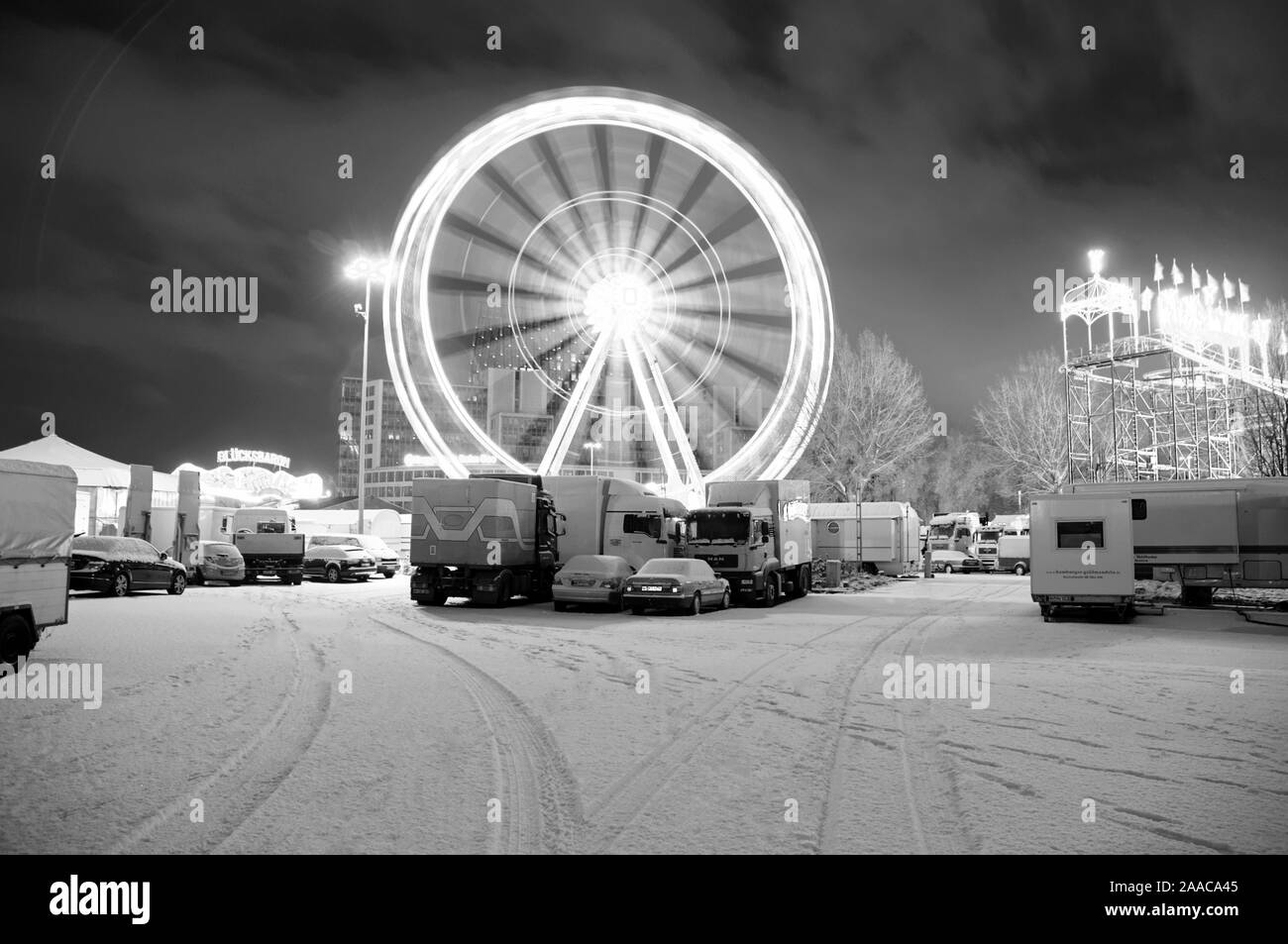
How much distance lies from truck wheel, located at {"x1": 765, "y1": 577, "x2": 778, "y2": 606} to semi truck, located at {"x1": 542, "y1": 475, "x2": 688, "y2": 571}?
225 centimetres

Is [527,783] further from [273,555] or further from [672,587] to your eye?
[273,555]

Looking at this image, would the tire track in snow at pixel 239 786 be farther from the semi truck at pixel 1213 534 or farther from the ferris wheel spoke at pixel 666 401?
the semi truck at pixel 1213 534

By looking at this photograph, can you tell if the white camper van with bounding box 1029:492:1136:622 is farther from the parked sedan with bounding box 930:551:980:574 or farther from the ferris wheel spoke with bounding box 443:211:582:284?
the parked sedan with bounding box 930:551:980:574

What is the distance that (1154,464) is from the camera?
1932 inches

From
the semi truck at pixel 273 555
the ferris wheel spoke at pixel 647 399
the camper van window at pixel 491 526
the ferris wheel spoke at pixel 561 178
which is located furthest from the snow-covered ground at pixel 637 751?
the semi truck at pixel 273 555

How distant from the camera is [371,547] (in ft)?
113

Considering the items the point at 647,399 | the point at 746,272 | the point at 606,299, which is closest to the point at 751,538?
the point at 647,399

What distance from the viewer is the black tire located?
21.5 meters

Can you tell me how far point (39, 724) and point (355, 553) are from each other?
79.7 feet

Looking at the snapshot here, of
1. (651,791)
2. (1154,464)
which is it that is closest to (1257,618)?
(651,791)

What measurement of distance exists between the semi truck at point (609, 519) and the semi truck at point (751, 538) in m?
0.79

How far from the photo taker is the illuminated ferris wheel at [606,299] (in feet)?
81.1

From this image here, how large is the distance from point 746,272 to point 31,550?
20167 mm

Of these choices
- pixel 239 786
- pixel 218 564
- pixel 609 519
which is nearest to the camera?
pixel 239 786
